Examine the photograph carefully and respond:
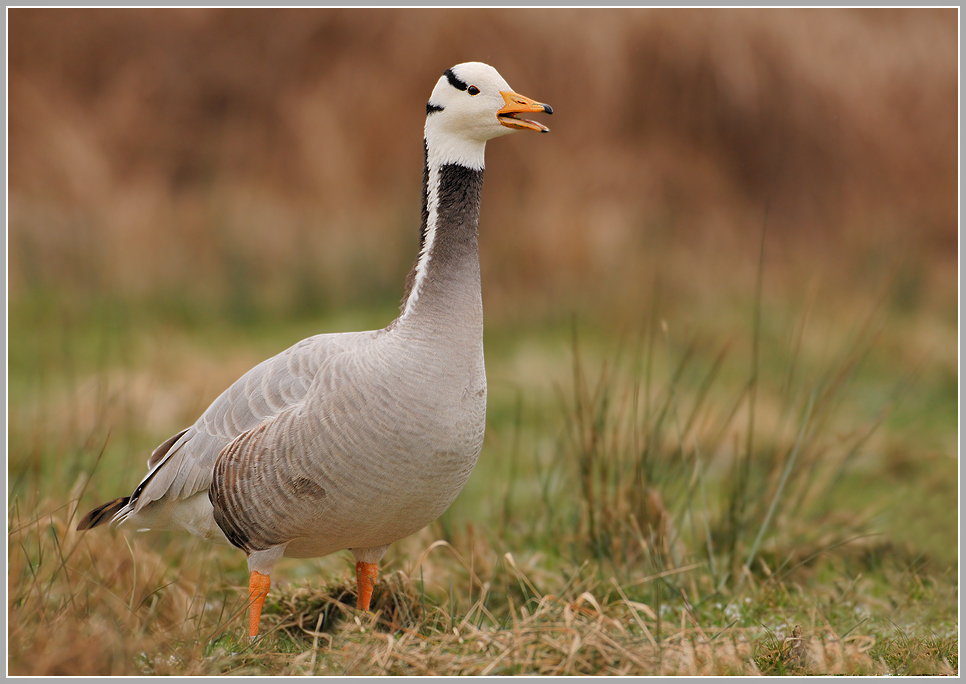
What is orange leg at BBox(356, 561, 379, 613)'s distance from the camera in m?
3.61

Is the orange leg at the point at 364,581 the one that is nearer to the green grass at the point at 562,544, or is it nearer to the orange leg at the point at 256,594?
the green grass at the point at 562,544

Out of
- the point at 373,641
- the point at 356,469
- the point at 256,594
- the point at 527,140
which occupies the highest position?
the point at 527,140

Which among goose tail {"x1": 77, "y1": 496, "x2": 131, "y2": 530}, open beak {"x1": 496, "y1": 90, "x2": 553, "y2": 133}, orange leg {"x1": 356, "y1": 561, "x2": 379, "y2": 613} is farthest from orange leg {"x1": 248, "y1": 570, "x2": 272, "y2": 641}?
open beak {"x1": 496, "y1": 90, "x2": 553, "y2": 133}

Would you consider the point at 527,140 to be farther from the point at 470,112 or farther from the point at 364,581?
the point at 364,581

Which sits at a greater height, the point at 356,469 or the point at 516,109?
the point at 516,109

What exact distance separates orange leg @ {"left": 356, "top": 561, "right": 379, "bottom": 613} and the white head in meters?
1.75

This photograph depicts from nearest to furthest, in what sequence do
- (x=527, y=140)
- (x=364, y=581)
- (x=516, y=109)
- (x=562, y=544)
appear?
(x=516, y=109) < (x=364, y=581) < (x=562, y=544) < (x=527, y=140)

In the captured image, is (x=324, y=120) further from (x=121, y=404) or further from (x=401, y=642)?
(x=401, y=642)

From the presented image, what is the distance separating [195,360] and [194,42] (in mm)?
4078

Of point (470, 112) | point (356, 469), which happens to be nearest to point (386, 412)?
point (356, 469)

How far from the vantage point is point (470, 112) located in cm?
313

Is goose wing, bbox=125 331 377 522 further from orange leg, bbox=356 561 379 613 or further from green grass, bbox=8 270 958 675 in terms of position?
orange leg, bbox=356 561 379 613

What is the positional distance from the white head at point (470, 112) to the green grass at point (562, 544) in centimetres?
134

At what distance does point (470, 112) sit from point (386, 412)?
1.15 m
